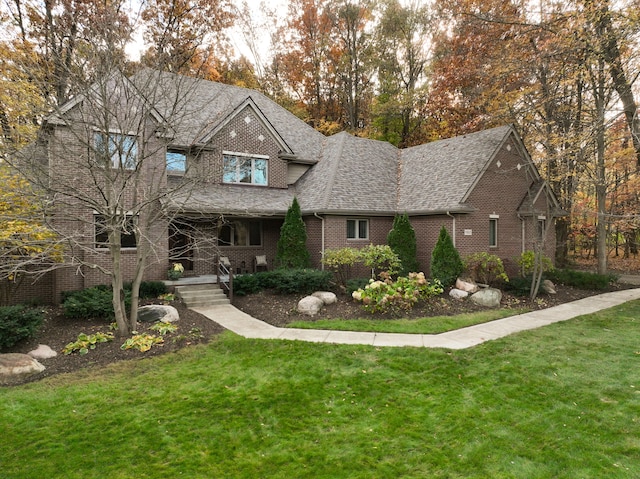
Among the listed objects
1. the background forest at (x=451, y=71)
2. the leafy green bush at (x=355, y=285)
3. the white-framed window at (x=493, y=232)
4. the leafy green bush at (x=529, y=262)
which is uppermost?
the background forest at (x=451, y=71)

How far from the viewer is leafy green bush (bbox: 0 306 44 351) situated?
712 centimetres

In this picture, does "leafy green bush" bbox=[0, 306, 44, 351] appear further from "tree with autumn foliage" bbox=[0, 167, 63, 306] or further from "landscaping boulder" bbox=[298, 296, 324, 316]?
"landscaping boulder" bbox=[298, 296, 324, 316]

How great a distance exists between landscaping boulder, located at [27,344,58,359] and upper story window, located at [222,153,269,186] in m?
9.63

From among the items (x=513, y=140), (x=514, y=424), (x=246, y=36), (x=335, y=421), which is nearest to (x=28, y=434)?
(x=335, y=421)

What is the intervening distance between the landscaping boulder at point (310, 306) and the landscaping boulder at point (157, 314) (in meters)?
3.49

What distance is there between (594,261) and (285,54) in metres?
28.4

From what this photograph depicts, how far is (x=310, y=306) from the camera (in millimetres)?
10695

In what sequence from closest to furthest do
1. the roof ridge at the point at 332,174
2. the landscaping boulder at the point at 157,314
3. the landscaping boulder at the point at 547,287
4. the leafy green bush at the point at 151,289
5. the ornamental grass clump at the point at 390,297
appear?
the landscaping boulder at the point at 157,314 → the ornamental grass clump at the point at 390,297 → the leafy green bush at the point at 151,289 → the landscaping boulder at the point at 547,287 → the roof ridge at the point at 332,174

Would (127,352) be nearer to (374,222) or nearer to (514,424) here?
(514,424)

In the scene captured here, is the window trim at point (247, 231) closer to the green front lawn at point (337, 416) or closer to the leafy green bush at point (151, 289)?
the leafy green bush at point (151, 289)

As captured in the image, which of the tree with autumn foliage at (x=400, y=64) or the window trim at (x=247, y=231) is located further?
the tree with autumn foliage at (x=400, y=64)

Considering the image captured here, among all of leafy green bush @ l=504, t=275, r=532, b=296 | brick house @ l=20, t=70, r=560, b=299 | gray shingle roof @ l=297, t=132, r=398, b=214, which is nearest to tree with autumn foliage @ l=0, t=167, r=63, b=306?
brick house @ l=20, t=70, r=560, b=299

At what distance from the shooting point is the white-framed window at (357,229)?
50.1 feet

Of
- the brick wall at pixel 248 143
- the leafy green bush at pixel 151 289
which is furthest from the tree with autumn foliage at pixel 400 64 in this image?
the leafy green bush at pixel 151 289
